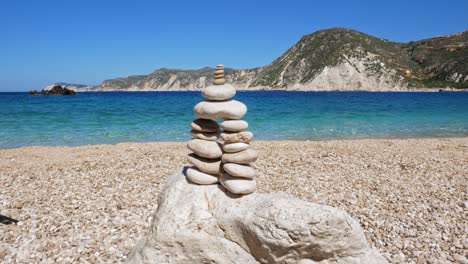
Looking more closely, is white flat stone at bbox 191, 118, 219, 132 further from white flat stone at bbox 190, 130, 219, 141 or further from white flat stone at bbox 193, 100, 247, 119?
white flat stone at bbox 193, 100, 247, 119

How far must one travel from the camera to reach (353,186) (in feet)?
33.4

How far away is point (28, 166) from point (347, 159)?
12.1 meters

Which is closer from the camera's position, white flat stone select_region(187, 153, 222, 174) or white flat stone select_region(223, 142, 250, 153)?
white flat stone select_region(223, 142, 250, 153)

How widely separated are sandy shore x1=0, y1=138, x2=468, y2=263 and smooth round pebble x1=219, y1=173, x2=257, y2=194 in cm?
275

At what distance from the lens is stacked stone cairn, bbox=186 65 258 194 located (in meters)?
5.36

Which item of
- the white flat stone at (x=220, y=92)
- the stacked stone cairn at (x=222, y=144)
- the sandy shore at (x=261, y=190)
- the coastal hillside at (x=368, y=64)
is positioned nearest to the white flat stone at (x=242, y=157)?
the stacked stone cairn at (x=222, y=144)

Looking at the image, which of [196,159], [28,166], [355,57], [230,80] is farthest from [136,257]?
[230,80]

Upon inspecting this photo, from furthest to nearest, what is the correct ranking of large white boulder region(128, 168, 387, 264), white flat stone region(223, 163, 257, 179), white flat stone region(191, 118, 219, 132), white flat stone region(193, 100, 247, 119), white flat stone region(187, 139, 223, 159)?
1. white flat stone region(191, 118, 219, 132)
2. white flat stone region(187, 139, 223, 159)
3. white flat stone region(193, 100, 247, 119)
4. white flat stone region(223, 163, 257, 179)
5. large white boulder region(128, 168, 387, 264)

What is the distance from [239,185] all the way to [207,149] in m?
0.83

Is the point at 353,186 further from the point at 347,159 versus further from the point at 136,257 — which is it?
the point at 136,257

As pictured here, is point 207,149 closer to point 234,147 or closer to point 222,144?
point 222,144

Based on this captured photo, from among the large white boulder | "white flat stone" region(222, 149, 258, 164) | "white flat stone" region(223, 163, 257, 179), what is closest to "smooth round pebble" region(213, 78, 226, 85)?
"white flat stone" region(222, 149, 258, 164)

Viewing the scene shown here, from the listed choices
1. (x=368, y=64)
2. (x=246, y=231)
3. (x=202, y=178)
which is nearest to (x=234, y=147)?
(x=202, y=178)

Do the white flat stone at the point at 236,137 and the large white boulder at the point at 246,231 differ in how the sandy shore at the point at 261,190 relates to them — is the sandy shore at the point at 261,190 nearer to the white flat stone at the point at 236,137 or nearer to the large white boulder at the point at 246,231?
the large white boulder at the point at 246,231
